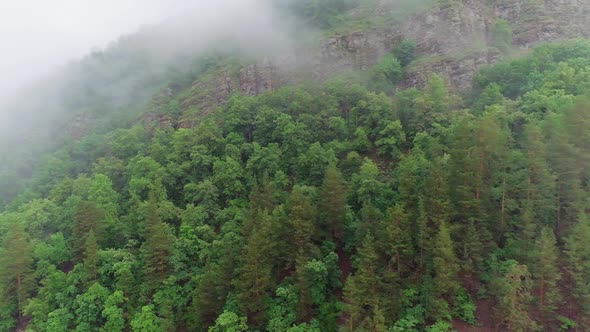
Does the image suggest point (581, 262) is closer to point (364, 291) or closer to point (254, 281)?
point (364, 291)

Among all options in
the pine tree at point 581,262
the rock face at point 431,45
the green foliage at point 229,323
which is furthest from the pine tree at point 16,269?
the pine tree at point 581,262

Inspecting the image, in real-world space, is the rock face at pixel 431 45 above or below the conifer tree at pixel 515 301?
above

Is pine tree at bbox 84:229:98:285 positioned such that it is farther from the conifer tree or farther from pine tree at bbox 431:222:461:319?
the conifer tree

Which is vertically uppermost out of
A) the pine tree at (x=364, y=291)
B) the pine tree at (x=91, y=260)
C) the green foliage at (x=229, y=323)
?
the pine tree at (x=91, y=260)

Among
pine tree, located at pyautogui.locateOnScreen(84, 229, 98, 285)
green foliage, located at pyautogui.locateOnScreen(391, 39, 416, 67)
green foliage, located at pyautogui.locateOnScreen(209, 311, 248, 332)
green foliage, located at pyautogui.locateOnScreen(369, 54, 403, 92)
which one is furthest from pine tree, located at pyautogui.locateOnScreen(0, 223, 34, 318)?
green foliage, located at pyautogui.locateOnScreen(391, 39, 416, 67)

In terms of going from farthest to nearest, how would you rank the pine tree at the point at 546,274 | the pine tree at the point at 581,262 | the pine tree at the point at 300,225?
the pine tree at the point at 300,225, the pine tree at the point at 546,274, the pine tree at the point at 581,262

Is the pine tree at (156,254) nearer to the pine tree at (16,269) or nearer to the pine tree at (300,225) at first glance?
the pine tree at (300,225)
